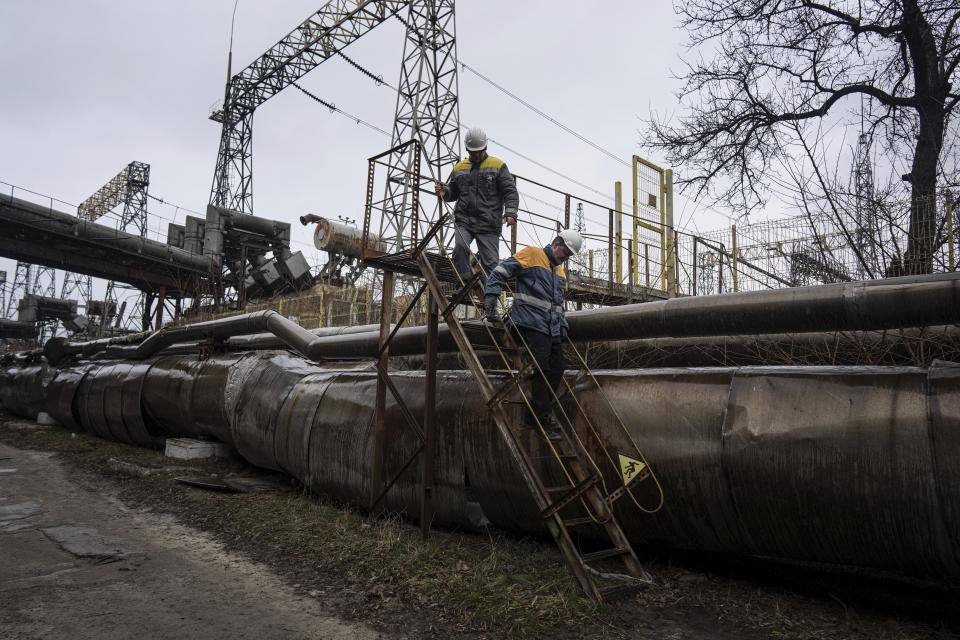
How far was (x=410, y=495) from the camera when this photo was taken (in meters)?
6.29

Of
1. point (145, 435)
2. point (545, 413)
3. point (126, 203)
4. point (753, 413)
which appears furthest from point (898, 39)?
point (126, 203)

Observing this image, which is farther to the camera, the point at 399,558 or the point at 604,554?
the point at 399,558

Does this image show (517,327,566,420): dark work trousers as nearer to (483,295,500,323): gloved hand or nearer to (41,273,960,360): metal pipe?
(483,295,500,323): gloved hand

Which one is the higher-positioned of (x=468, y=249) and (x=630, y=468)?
(x=468, y=249)

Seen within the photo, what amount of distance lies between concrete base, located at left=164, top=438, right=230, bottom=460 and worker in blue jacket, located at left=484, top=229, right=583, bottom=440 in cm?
669

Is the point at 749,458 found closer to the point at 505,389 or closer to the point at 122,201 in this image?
the point at 505,389

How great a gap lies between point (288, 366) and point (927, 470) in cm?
724

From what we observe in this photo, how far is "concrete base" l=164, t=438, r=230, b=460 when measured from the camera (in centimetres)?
979

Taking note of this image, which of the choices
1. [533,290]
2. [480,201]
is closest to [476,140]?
[480,201]

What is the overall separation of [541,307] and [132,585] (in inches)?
151

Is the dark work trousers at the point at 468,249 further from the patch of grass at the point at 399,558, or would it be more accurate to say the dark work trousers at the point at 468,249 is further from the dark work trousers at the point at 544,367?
the patch of grass at the point at 399,558

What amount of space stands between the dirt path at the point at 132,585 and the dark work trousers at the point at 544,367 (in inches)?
76.8

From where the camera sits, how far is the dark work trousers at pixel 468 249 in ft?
20.3

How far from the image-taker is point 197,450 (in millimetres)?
9812
